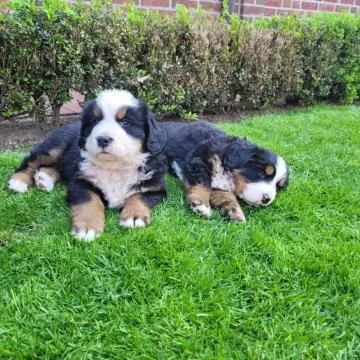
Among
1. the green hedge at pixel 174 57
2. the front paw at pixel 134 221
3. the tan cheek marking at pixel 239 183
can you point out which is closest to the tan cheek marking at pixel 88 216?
the front paw at pixel 134 221

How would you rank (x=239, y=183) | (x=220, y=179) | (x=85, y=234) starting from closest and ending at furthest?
(x=85, y=234) → (x=239, y=183) → (x=220, y=179)

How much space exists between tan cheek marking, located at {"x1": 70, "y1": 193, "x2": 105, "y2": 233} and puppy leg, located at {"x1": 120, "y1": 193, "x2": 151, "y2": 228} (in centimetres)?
14

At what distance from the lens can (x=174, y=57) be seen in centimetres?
541

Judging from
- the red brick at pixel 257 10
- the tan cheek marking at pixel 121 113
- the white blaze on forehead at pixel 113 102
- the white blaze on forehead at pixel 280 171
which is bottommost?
the white blaze on forehead at pixel 280 171

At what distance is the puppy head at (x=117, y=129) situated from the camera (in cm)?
267

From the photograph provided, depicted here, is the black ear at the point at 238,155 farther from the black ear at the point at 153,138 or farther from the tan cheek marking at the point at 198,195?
the black ear at the point at 153,138

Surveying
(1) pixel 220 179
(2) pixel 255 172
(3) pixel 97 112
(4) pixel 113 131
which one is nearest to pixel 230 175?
(1) pixel 220 179

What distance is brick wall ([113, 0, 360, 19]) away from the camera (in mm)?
6399

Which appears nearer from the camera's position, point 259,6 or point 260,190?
point 260,190

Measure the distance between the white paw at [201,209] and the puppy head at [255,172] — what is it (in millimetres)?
339

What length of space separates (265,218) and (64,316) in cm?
159

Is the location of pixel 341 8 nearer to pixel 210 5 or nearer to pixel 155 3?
pixel 210 5

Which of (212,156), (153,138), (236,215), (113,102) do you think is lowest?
(236,215)

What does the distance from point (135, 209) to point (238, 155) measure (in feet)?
3.09
